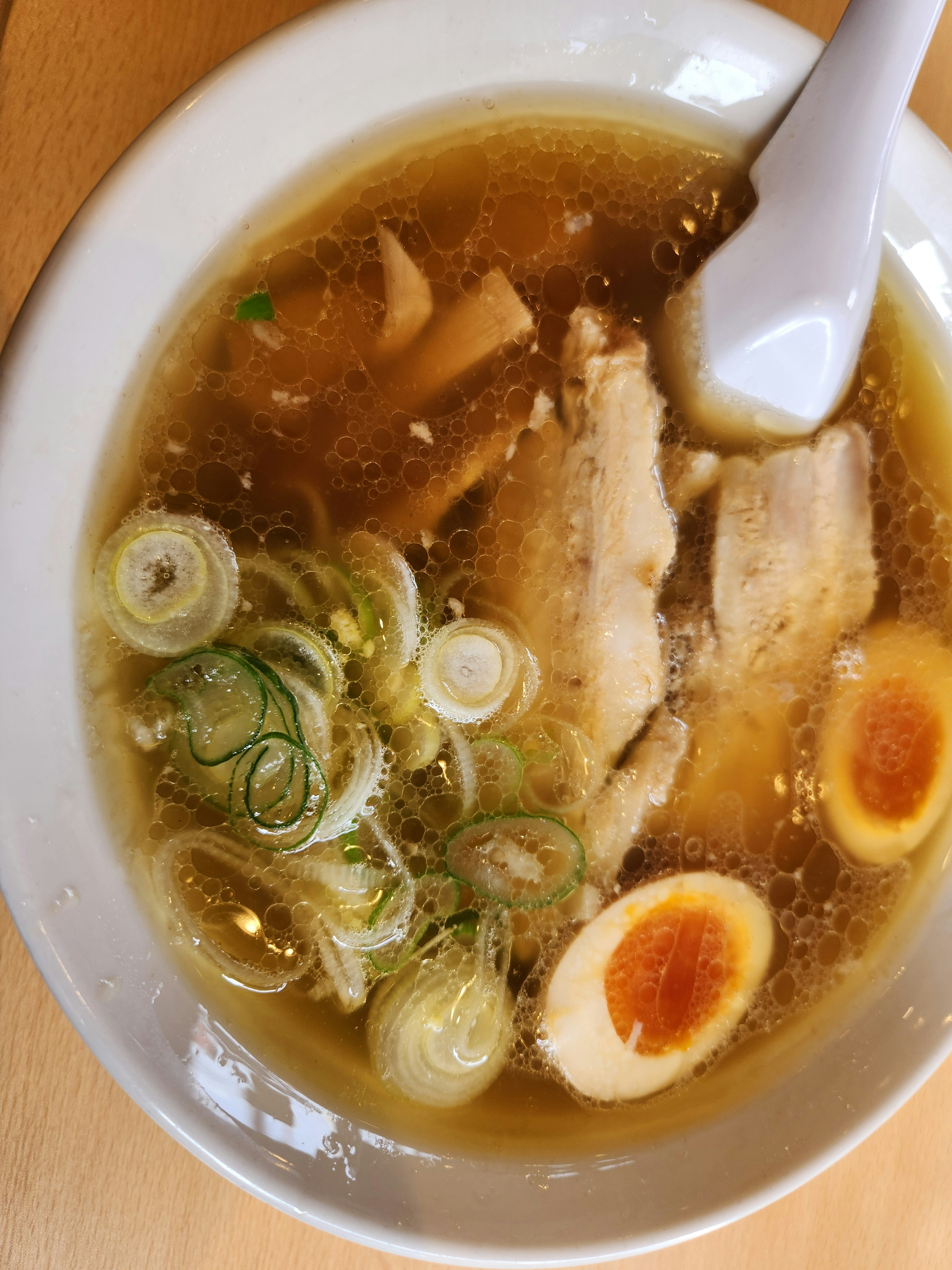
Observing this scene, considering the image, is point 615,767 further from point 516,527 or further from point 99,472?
point 99,472

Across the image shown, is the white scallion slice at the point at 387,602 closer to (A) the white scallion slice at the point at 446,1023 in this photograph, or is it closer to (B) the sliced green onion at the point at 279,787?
(B) the sliced green onion at the point at 279,787

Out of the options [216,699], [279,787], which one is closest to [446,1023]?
[279,787]

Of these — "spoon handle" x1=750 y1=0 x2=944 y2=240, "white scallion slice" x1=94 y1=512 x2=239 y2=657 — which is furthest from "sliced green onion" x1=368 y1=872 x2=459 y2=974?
"spoon handle" x1=750 y1=0 x2=944 y2=240

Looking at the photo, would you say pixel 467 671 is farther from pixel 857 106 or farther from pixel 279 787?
pixel 857 106

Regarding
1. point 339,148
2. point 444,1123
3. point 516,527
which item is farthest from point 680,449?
point 444,1123

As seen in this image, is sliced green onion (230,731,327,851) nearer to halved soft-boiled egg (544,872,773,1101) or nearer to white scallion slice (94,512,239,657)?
white scallion slice (94,512,239,657)
